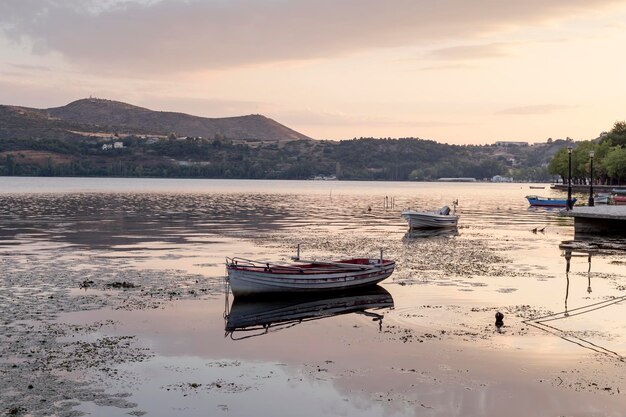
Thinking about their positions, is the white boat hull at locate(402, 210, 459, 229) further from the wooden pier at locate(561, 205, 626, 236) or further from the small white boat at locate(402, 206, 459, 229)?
the wooden pier at locate(561, 205, 626, 236)

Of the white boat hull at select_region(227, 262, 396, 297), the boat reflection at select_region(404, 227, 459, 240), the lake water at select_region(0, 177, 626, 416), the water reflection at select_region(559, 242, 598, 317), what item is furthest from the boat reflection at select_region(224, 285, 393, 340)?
the boat reflection at select_region(404, 227, 459, 240)

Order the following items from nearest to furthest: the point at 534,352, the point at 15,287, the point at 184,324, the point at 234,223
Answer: the point at 534,352 → the point at 184,324 → the point at 15,287 → the point at 234,223

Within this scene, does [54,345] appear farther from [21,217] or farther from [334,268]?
[21,217]

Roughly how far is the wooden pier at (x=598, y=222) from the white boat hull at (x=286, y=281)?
35294mm

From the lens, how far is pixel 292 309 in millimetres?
32031

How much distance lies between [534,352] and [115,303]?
1807 cm

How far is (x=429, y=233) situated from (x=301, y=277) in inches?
1608

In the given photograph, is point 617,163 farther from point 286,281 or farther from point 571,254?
point 286,281

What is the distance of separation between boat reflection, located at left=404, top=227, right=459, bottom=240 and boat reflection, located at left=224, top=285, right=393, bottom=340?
33.0 m

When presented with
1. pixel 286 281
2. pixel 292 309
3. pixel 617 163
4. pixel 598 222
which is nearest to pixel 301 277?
pixel 286 281

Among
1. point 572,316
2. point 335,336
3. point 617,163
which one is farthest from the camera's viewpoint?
point 617,163

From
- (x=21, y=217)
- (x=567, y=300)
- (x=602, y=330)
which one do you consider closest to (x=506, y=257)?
(x=567, y=300)

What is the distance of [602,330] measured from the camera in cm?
2748

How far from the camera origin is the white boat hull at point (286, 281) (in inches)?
1303
